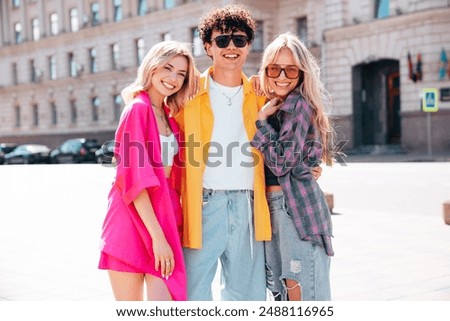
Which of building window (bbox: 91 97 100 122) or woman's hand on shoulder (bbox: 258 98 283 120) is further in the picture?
building window (bbox: 91 97 100 122)

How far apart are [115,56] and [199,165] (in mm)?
41008

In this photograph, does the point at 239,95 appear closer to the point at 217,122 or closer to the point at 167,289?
the point at 217,122

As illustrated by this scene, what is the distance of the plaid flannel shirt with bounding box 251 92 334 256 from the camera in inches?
141

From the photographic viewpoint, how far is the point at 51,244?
8469 millimetres

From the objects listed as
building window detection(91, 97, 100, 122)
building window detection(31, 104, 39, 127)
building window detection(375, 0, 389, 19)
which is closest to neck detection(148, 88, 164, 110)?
building window detection(375, 0, 389, 19)

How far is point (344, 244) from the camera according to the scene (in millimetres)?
7926

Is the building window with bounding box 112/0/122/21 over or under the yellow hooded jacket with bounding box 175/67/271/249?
over

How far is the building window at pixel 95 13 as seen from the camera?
1751 inches

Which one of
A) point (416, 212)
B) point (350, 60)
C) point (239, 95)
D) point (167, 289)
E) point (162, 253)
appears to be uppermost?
point (350, 60)

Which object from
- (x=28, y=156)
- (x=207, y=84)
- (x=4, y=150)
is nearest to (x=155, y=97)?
(x=207, y=84)

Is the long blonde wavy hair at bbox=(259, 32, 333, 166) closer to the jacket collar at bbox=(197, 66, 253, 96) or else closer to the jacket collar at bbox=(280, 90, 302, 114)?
the jacket collar at bbox=(280, 90, 302, 114)

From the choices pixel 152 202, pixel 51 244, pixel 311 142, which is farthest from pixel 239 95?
pixel 51 244

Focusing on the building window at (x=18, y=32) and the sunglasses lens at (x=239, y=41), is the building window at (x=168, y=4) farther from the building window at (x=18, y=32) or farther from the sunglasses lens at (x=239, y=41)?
the sunglasses lens at (x=239, y=41)

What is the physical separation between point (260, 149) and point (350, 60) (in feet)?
90.8
